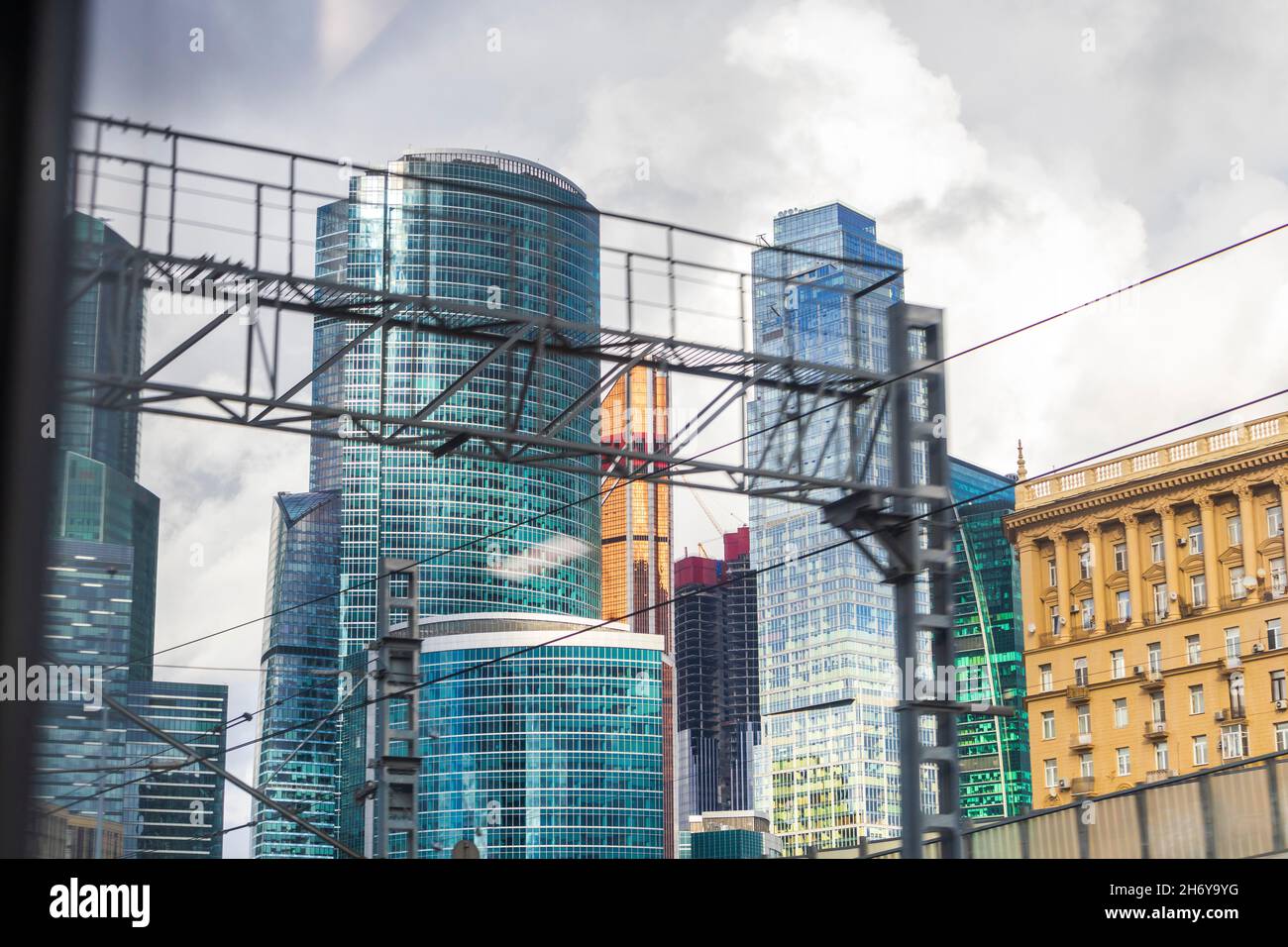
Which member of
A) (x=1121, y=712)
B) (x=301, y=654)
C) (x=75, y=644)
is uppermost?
(x=301, y=654)

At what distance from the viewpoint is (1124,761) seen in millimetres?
50750

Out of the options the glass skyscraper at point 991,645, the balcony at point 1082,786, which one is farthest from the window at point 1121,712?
the glass skyscraper at point 991,645

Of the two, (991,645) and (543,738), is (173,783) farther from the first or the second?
(991,645)

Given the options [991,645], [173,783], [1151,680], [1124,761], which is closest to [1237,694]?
[1151,680]

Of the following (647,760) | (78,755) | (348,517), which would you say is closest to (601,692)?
(647,760)

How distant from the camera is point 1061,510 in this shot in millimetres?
54844

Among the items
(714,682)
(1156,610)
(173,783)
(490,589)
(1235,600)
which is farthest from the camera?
(714,682)

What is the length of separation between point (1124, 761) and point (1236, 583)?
23.5 feet

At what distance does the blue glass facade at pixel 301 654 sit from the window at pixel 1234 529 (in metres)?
77.5

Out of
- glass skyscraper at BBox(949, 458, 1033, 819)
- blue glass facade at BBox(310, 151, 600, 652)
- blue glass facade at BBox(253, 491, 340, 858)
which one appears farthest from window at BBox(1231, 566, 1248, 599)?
blue glass facade at BBox(253, 491, 340, 858)

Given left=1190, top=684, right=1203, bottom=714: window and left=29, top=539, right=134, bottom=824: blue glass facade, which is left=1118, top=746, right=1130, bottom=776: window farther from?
left=29, top=539, right=134, bottom=824: blue glass facade
